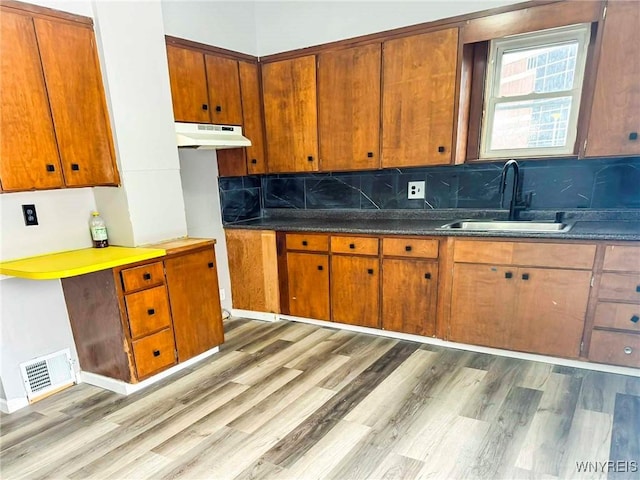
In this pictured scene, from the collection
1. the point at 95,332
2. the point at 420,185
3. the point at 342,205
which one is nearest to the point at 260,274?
the point at 342,205

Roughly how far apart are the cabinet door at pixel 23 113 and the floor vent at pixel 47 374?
3.69 feet

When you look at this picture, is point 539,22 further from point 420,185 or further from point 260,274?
point 260,274

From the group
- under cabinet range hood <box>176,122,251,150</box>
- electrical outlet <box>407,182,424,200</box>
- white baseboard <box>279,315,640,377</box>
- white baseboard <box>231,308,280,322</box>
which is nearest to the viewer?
white baseboard <box>279,315,640,377</box>

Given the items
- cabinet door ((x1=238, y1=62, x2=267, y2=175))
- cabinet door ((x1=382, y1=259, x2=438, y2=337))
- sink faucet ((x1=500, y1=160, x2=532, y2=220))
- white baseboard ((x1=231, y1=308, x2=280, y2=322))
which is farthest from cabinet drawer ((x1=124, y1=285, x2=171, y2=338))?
sink faucet ((x1=500, y1=160, x2=532, y2=220))

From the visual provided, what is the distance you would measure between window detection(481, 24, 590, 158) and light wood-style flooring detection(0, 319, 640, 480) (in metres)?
1.62

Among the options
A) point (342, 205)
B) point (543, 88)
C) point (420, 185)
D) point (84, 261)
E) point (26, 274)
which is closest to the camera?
point (26, 274)

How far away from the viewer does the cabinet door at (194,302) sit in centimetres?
254

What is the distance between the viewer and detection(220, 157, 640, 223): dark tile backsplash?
2.57m

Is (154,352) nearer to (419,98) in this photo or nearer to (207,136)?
(207,136)

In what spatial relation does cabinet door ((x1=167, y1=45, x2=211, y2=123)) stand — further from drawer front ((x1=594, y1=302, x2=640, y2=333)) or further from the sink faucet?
drawer front ((x1=594, y1=302, x2=640, y2=333))

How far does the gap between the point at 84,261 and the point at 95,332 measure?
56 cm

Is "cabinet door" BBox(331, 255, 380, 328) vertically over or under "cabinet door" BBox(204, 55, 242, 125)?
under

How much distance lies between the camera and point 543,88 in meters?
2.70

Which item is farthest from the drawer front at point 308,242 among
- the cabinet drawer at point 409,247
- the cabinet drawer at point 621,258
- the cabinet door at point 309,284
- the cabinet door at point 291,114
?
the cabinet drawer at point 621,258
